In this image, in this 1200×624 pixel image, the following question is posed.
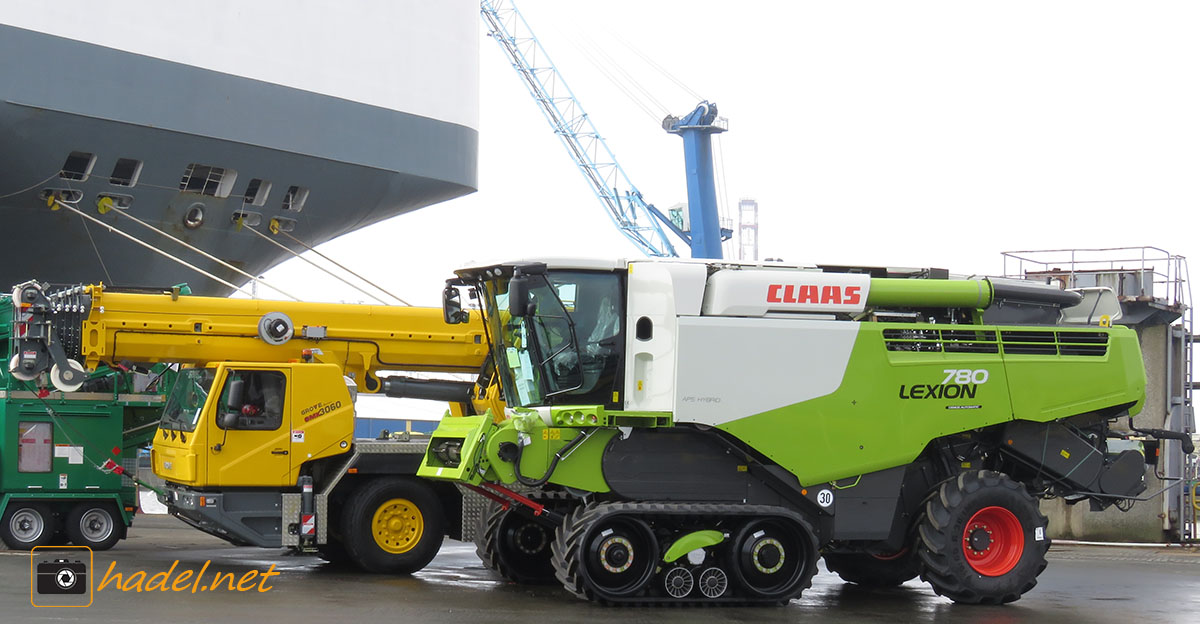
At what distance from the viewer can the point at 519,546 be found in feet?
38.9

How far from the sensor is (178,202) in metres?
19.4

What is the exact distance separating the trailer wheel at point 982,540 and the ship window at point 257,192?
41.8 feet

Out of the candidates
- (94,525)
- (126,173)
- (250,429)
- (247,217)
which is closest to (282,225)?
(247,217)

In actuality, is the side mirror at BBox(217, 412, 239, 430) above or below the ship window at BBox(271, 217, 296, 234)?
below

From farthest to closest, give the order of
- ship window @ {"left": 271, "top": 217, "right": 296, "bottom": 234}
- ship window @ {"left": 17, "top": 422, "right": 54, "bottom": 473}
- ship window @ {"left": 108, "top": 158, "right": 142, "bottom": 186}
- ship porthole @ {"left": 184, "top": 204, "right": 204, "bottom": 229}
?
ship window @ {"left": 271, "top": 217, "right": 296, "bottom": 234} → ship porthole @ {"left": 184, "top": 204, "right": 204, "bottom": 229} → ship window @ {"left": 108, "top": 158, "right": 142, "bottom": 186} → ship window @ {"left": 17, "top": 422, "right": 54, "bottom": 473}

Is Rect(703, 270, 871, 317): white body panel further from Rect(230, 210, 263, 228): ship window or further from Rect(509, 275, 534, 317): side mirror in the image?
Rect(230, 210, 263, 228): ship window

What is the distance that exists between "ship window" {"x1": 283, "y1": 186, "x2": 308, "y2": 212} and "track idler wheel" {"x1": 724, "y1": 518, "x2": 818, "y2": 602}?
12.5 meters

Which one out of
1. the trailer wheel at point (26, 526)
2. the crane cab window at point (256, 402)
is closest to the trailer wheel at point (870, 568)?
the crane cab window at point (256, 402)

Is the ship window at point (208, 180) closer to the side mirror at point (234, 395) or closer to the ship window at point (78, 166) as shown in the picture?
the ship window at point (78, 166)

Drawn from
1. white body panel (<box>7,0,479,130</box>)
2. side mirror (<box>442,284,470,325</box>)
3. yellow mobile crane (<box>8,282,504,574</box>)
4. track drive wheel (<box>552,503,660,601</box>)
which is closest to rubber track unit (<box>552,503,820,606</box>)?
track drive wheel (<box>552,503,660,601</box>)

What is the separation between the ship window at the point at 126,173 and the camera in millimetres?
18547

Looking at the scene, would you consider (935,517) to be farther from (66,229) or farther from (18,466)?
(66,229)

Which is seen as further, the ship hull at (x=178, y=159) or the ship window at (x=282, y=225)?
the ship window at (x=282, y=225)

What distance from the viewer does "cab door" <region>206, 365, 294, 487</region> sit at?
12031 millimetres
